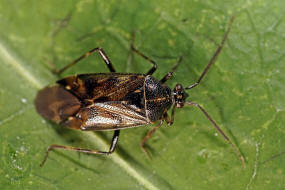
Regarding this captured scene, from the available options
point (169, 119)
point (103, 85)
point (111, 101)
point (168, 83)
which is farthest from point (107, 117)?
point (168, 83)

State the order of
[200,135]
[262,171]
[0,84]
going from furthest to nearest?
1. [0,84]
2. [200,135]
3. [262,171]

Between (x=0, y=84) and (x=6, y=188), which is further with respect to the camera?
(x=0, y=84)

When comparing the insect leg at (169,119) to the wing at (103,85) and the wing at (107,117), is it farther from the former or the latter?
the wing at (103,85)

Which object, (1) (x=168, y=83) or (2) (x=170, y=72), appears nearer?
(2) (x=170, y=72)

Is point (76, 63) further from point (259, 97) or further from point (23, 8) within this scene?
point (259, 97)

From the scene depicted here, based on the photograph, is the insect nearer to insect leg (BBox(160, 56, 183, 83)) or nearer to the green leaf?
insect leg (BBox(160, 56, 183, 83))

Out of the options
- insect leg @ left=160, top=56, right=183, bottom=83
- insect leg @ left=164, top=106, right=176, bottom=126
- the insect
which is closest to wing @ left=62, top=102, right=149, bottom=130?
the insect

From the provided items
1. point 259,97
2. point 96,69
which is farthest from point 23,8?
point 259,97

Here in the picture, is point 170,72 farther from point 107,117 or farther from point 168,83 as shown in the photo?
point 107,117
